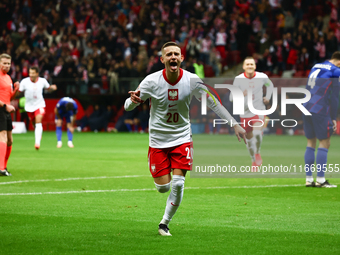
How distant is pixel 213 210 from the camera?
7.77 meters

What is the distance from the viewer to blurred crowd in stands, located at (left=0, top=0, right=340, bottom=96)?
25594mm

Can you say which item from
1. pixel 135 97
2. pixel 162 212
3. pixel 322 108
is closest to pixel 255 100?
pixel 322 108

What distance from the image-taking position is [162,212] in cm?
761

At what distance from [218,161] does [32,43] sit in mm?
24265

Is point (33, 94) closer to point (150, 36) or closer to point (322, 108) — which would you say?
point (322, 108)

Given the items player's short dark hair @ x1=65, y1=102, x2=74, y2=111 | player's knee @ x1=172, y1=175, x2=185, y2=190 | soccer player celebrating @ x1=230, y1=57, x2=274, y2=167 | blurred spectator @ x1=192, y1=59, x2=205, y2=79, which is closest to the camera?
player's knee @ x1=172, y1=175, x2=185, y2=190

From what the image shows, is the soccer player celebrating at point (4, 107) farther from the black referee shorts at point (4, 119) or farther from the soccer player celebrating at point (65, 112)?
the soccer player celebrating at point (65, 112)

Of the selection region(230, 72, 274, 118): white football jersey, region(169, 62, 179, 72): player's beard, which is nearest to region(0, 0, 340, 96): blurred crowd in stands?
region(230, 72, 274, 118): white football jersey

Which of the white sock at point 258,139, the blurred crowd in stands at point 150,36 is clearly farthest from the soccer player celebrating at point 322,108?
the blurred crowd in stands at point 150,36

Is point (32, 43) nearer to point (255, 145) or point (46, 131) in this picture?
point (46, 131)

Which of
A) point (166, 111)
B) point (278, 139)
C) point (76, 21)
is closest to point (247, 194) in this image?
point (278, 139)

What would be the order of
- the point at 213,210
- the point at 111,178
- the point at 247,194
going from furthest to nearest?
the point at 111,178 < the point at 247,194 < the point at 213,210

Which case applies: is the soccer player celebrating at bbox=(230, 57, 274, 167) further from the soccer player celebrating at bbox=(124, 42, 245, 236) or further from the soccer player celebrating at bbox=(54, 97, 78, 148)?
the soccer player celebrating at bbox=(54, 97, 78, 148)

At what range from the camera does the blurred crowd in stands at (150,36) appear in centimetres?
2559
